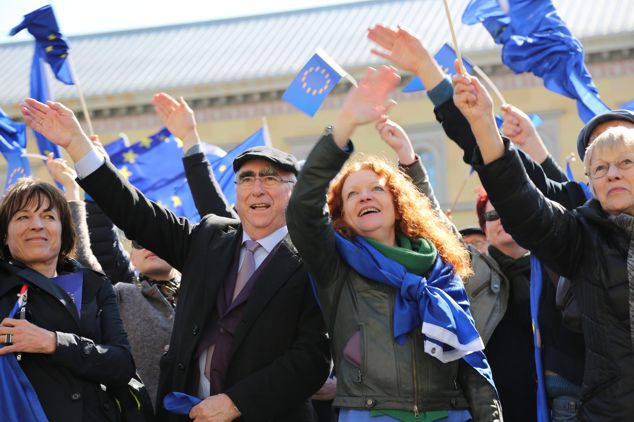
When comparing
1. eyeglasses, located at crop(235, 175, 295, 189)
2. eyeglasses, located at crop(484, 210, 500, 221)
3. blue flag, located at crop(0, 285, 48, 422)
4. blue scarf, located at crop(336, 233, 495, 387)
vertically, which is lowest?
blue flag, located at crop(0, 285, 48, 422)

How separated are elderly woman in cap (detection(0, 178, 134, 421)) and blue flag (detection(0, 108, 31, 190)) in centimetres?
391

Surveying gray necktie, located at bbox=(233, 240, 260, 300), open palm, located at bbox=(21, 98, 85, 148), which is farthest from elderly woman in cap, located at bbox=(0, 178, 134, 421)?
gray necktie, located at bbox=(233, 240, 260, 300)

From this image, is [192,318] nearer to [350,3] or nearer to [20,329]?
[20,329]

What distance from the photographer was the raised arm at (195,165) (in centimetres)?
568

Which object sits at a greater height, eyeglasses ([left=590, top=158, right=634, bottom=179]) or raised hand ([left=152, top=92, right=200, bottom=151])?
raised hand ([left=152, top=92, right=200, bottom=151])

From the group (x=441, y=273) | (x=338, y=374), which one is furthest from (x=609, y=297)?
(x=338, y=374)

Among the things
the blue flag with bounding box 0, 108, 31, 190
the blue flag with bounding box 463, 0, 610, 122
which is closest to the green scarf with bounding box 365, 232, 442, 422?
the blue flag with bounding box 463, 0, 610, 122

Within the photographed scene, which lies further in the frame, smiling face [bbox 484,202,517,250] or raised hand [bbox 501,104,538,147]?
smiling face [bbox 484,202,517,250]

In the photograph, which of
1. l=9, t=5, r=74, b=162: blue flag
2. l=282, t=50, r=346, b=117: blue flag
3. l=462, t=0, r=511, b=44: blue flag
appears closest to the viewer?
l=282, t=50, r=346, b=117: blue flag

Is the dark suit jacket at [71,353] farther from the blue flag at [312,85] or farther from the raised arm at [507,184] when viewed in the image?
the blue flag at [312,85]

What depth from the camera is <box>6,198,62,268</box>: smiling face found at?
503cm

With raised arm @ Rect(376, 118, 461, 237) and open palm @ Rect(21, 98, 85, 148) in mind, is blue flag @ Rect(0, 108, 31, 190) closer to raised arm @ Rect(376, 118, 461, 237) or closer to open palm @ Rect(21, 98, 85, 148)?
open palm @ Rect(21, 98, 85, 148)

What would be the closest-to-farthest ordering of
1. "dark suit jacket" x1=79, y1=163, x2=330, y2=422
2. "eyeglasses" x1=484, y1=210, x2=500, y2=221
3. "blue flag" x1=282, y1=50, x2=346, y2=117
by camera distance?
"dark suit jacket" x1=79, y1=163, x2=330, y2=422, "eyeglasses" x1=484, y1=210, x2=500, y2=221, "blue flag" x1=282, y1=50, x2=346, y2=117

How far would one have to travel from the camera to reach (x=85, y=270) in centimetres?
515
